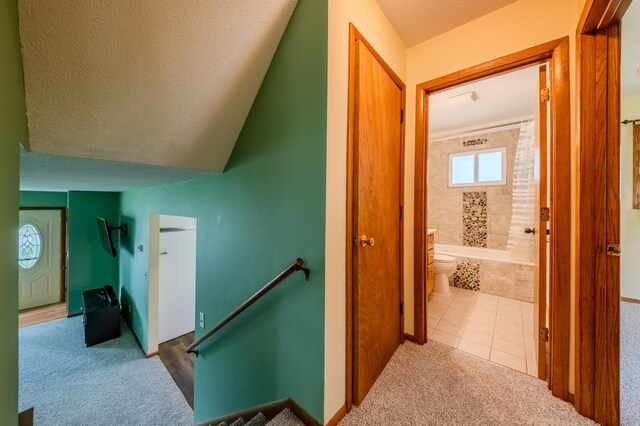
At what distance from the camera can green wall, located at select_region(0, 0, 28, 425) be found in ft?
2.36

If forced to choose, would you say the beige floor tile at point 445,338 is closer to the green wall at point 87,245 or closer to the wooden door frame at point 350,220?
the wooden door frame at point 350,220

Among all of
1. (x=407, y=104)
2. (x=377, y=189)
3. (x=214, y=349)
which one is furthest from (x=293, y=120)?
(x=214, y=349)

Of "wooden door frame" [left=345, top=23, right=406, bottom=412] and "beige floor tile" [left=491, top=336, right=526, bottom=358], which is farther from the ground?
"wooden door frame" [left=345, top=23, right=406, bottom=412]

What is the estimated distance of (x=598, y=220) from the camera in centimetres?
122

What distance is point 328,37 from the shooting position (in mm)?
1162

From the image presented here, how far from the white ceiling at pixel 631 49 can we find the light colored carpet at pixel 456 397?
7.95ft

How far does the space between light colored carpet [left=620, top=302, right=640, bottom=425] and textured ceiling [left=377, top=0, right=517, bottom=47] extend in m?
2.44

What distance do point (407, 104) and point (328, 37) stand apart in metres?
1.02

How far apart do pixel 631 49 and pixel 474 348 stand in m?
2.64

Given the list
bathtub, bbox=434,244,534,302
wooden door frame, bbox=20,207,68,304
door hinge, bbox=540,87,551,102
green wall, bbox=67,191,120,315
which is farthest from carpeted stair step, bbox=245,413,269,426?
wooden door frame, bbox=20,207,68,304

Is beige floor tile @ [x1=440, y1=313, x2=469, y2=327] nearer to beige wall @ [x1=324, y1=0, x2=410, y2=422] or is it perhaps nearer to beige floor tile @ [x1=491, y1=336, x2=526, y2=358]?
beige floor tile @ [x1=491, y1=336, x2=526, y2=358]

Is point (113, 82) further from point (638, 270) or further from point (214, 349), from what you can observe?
point (638, 270)

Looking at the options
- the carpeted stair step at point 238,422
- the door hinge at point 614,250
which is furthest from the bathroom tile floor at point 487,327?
the carpeted stair step at point 238,422

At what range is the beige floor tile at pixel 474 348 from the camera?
1861 mm
